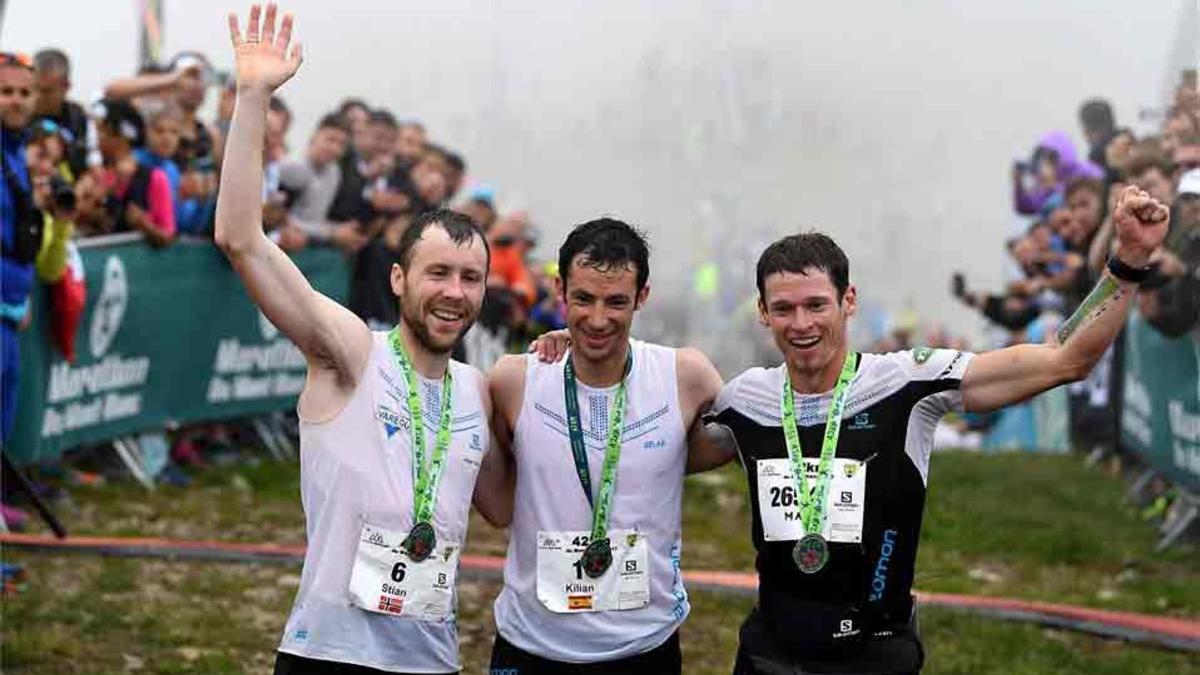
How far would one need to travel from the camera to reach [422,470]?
4289mm

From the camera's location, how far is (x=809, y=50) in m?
47.2

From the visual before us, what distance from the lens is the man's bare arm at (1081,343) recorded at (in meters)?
4.18

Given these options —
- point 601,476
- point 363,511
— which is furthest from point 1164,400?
point 363,511

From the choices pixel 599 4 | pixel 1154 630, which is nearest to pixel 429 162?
pixel 1154 630

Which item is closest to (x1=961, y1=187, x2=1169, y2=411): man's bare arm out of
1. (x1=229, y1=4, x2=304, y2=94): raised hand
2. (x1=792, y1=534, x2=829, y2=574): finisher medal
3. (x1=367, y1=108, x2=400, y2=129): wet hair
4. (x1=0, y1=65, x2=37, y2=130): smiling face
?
(x1=792, y1=534, x2=829, y2=574): finisher medal

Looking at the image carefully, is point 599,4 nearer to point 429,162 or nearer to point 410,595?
point 429,162

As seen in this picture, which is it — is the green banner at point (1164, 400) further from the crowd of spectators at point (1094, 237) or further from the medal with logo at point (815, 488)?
the medal with logo at point (815, 488)

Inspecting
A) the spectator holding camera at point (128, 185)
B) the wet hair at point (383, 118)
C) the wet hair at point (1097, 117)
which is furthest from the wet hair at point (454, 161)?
the wet hair at point (1097, 117)

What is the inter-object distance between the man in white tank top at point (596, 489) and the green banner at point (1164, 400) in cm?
585

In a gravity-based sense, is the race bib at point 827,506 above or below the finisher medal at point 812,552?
above

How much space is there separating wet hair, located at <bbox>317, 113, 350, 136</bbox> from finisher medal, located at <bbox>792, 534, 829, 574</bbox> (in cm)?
962

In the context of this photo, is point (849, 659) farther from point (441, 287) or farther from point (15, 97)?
point (15, 97)

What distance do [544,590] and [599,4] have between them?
37.7 metres

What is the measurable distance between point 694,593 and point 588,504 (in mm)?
4134
